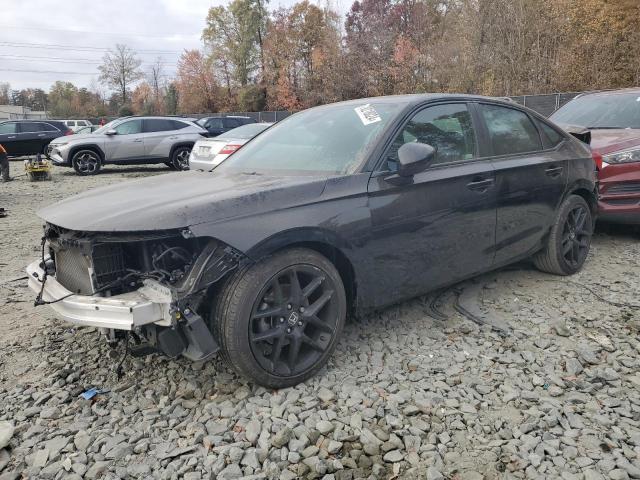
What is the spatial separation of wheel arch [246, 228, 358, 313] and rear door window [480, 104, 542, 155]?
163 cm

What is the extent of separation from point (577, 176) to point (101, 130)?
13.6 metres

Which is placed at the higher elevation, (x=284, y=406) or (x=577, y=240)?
(x=577, y=240)

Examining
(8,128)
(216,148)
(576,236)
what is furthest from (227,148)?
(8,128)

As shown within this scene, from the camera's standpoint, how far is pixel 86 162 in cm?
1426

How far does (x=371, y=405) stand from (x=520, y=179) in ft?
7.31

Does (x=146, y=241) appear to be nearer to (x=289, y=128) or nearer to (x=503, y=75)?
(x=289, y=128)

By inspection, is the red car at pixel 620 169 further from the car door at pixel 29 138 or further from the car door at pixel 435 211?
the car door at pixel 29 138

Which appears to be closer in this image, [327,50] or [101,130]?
[101,130]

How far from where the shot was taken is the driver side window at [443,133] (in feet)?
11.0

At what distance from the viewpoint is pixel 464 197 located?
11.6 ft

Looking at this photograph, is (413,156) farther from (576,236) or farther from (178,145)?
(178,145)

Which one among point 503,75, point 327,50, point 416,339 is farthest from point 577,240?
point 327,50

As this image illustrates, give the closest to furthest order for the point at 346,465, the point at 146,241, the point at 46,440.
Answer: the point at 346,465 < the point at 46,440 < the point at 146,241

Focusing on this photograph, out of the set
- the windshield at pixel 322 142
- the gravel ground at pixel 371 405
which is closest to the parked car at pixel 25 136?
the gravel ground at pixel 371 405
